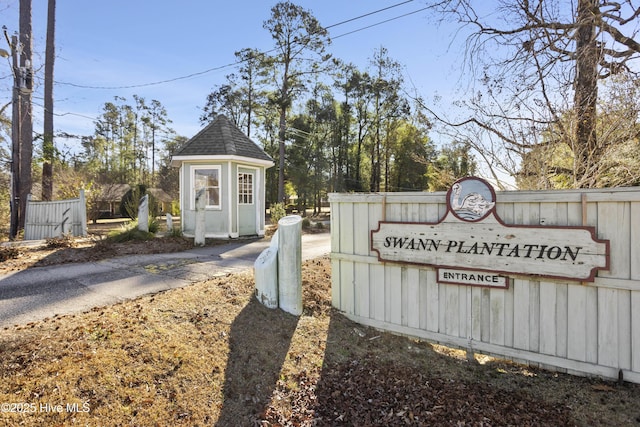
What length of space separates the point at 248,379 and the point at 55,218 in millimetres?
10870

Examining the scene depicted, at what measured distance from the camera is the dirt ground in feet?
6.92

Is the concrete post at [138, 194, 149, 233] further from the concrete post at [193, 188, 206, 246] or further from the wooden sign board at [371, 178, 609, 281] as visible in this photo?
the wooden sign board at [371, 178, 609, 281]

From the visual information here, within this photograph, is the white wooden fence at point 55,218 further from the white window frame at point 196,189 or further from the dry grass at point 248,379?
the dry grass at point 248,379

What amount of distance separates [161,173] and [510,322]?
1554 inches

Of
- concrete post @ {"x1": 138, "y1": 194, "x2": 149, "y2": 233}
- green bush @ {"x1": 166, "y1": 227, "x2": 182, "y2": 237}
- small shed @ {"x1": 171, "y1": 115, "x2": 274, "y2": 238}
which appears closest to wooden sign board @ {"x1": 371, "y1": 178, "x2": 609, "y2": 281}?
small shed @ {"x1": 171, "y1": 115, "x2": 274, "y2": 238}

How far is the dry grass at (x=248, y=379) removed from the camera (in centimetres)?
212

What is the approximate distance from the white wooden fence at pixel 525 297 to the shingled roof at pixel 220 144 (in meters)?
6.52

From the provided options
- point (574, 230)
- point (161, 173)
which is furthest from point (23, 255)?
point (161, 173)

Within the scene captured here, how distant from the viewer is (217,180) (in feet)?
31.5

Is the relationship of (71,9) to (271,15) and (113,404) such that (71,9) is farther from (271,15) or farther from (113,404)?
(113,404)

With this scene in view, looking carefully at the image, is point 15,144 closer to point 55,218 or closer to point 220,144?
point 55,218

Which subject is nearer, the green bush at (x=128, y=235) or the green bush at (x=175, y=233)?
the green bush at (x=128, y=235)

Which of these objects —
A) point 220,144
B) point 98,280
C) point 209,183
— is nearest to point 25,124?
point 209,183

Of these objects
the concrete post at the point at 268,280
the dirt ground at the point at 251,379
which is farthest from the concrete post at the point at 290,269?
the dirt ground at the point at 251,379
